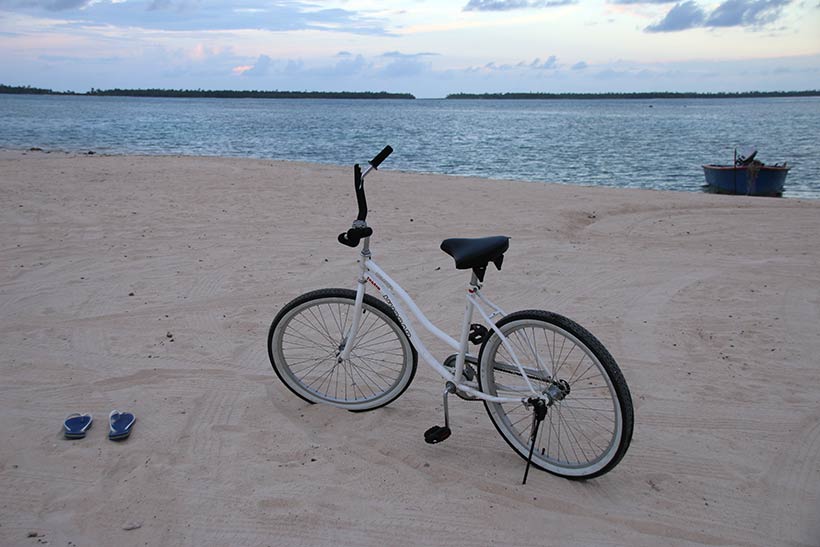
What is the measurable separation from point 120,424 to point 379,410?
57.4 inches

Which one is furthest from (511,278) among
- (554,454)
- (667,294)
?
(554,454)

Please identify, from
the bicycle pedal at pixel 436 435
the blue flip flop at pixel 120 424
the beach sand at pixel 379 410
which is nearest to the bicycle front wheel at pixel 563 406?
the beach sand at pixel 379 410

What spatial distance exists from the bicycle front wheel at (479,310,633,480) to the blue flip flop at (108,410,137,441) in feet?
6.46

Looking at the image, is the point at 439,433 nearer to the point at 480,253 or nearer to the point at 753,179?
the point at 480,253

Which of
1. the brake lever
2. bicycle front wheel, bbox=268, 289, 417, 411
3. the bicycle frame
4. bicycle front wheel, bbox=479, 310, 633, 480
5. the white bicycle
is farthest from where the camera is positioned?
bicycle front wheel, bbox=268, 289, 417, 411

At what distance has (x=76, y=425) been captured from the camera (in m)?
3.53

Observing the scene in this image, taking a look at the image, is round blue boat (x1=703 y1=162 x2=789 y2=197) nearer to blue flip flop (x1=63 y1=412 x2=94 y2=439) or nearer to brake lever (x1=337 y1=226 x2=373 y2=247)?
brake lever (x1=337 y1=226 x2=373 y2=247)

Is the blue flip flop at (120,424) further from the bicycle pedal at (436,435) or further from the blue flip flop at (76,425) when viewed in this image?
the bicycle pedal at (436,435)

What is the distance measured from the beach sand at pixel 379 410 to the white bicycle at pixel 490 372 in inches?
6.1

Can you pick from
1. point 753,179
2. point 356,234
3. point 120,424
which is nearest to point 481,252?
point 356,234

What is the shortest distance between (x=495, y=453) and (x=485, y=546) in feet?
2.35

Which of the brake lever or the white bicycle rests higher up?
the brake lever

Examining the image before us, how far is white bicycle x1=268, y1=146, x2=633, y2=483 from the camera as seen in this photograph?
2930mm

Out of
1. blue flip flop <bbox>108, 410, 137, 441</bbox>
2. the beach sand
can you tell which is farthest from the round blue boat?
blue flip flop <bbox>108, 410, 137, 441</bbox>
